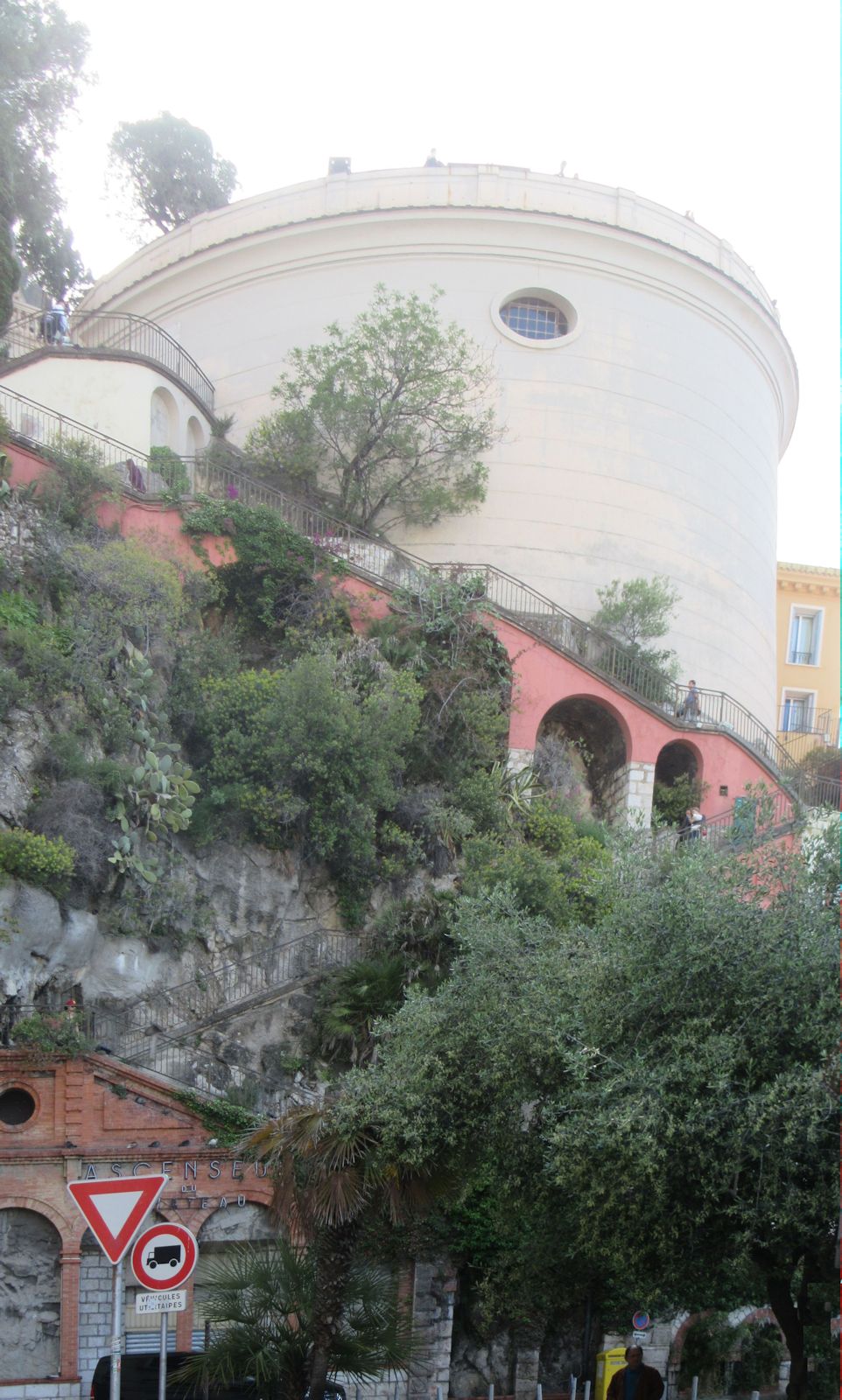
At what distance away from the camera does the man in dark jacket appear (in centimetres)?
1191

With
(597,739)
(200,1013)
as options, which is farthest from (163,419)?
(200,1013)

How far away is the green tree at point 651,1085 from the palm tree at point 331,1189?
272mm

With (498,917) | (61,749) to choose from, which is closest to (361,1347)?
(498,917)

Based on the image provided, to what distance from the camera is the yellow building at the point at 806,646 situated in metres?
41.1

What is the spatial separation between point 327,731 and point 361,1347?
10026 mm

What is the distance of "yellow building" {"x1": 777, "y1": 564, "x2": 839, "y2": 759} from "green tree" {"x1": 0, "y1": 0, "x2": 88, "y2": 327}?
22731 mm

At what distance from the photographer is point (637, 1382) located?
472 inches

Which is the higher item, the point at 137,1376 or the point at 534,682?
the point at 534,682

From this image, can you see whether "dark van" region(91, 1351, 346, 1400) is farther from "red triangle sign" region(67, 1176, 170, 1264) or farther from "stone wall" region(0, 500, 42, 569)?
"stone wall" region(0, 500, 42, 569)

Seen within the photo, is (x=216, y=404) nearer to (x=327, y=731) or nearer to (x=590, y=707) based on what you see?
(x=590, y=707)

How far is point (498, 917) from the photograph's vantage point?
17.5 m

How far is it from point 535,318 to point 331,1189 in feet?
74.0

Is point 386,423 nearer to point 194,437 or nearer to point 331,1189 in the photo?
point 194,437

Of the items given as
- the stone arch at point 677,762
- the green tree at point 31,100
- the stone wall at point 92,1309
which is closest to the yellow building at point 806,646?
the stone arch at point 677,762
